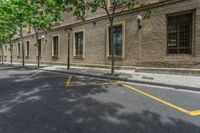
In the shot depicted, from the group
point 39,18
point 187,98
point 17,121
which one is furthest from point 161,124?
point 39,18

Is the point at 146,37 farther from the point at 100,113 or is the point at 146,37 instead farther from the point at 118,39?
the point at 100,113

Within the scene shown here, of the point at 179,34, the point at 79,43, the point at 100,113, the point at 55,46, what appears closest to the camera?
the point at 100,113

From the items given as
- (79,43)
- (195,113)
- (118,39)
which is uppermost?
(79,43)

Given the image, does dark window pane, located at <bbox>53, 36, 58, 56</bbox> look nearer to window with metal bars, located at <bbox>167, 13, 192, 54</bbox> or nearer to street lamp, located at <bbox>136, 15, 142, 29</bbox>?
street lamp, located at <bbox>136, 15, 142, 29</bbox>

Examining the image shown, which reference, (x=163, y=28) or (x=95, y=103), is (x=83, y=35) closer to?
(x=163, y=28)

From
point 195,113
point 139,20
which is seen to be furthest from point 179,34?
point 195,113

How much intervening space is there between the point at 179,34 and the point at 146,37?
86.8 inches

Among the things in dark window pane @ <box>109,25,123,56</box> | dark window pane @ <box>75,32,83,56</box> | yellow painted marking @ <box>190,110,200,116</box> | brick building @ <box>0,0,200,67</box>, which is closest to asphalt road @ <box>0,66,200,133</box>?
yellow painted marking @ <box>190,110,200,116</box>

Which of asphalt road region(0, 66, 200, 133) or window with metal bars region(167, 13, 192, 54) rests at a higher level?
window with metal bars region(167, 13, 192, 54)

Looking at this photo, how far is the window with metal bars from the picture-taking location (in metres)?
10.5

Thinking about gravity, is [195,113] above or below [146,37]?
below

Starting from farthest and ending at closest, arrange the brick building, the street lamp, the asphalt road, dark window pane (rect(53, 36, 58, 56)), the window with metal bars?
1. dark window pane (rect(53, 36, 58, 56))
2. the street lamp
3. the window with metal bars
4. the brick building
5. the asphalt road

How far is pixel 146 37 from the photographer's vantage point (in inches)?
473

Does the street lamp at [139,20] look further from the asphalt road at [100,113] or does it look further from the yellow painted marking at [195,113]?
the yellow painted marking at [195,113]
